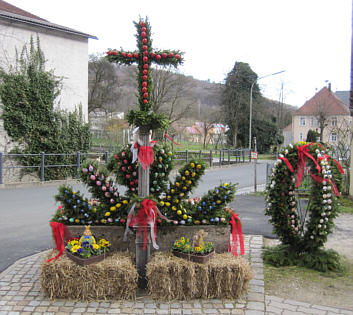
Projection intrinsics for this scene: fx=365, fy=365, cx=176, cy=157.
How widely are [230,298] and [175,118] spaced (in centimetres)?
2924

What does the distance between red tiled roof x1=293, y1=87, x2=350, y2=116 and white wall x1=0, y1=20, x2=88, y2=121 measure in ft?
105

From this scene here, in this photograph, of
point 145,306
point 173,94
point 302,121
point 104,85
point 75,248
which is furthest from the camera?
point 302,121

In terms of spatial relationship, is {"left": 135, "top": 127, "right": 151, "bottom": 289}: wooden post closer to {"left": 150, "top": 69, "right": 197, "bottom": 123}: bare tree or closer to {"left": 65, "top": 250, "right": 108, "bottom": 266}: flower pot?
{"left": 65, "top": 250, "right": 108, "bottom": 266}: flower pot

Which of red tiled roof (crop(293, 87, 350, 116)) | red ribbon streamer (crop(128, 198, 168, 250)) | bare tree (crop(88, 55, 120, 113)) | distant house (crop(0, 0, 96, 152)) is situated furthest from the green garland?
red tiled roof (crop(293, 87, 350, 116))

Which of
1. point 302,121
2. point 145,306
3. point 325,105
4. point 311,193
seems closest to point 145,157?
point 145,306

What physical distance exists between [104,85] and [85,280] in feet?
124

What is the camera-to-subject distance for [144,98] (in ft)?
14.8

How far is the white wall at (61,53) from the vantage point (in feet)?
53.6

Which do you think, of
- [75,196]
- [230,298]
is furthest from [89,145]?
[230,298]

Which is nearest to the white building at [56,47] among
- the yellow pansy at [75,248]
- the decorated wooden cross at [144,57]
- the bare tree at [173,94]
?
the bare tree at [173,94]

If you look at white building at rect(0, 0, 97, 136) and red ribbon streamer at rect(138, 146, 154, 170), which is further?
white building at rect(0, 0, 97, 136)

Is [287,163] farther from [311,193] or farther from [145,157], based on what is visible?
[145,157]

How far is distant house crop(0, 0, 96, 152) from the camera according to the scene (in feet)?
53.5

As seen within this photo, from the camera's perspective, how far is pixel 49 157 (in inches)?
673
